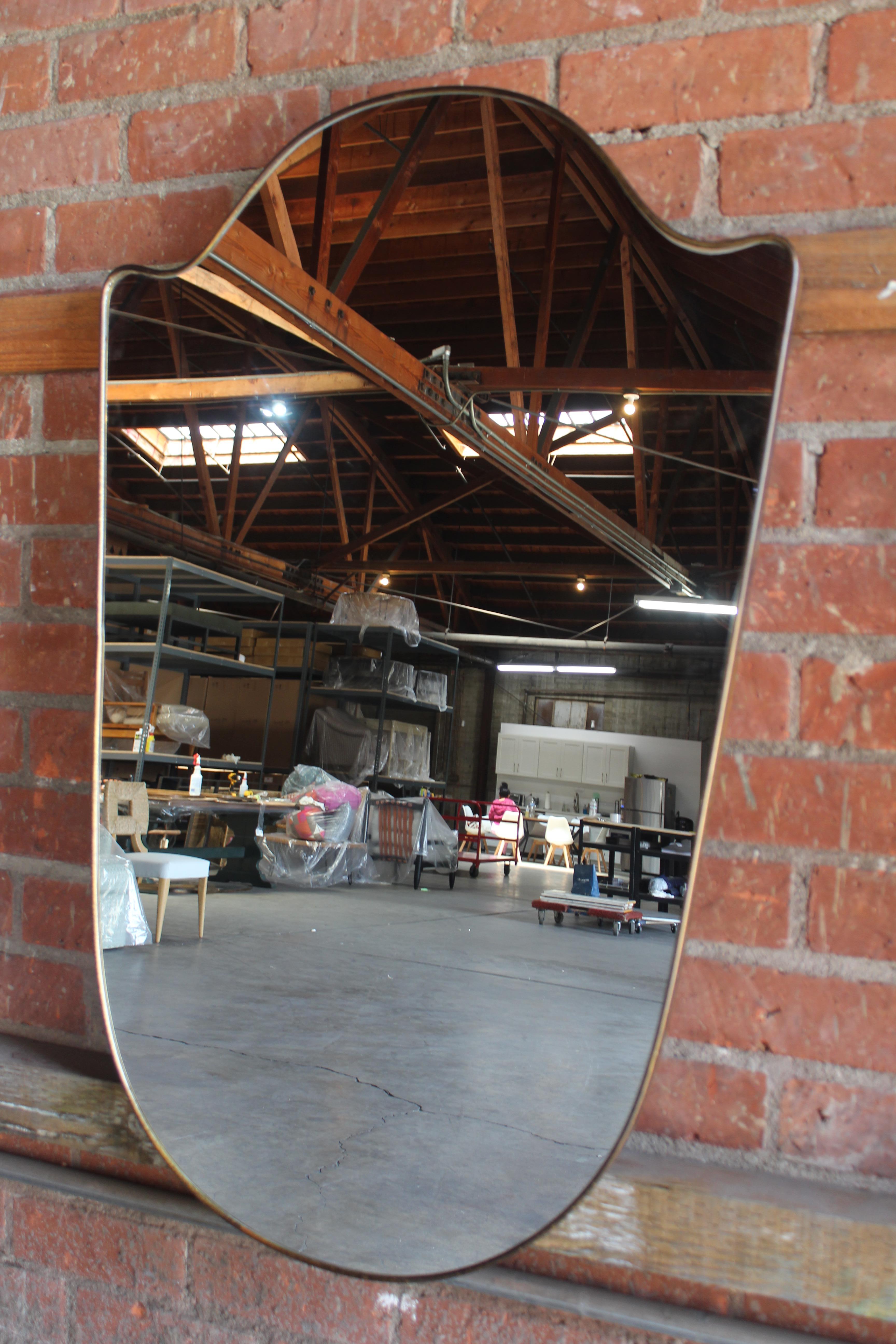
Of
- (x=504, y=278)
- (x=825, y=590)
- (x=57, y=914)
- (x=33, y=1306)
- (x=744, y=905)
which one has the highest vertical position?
(x=504, y=278)

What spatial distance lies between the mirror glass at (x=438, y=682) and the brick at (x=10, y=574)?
1.24 feet

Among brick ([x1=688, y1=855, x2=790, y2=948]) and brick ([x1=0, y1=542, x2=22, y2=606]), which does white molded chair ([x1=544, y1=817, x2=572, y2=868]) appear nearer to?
brick ([x1=688, y1=855, x2=790, y2=948])

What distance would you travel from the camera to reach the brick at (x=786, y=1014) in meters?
0.94

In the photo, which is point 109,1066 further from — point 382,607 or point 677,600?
point 677,600

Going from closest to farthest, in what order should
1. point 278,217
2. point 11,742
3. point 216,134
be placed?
1. point 278,217
2. point 216,134
3. point 11,742

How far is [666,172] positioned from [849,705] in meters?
0.62

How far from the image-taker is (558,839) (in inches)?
33.7

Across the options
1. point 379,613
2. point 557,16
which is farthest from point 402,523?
point 557,16

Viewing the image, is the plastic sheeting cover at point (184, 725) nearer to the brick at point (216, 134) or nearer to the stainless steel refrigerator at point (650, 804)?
the stainless steel refrigerator at point (650, 804)

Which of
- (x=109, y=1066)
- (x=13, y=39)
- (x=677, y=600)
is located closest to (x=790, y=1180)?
(x=677, y=600)

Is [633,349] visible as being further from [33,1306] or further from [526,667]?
[33,1306]

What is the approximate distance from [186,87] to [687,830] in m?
1.17

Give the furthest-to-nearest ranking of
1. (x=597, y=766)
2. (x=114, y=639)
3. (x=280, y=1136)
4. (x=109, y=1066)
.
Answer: (x=109, y=1066) < (x=114, y=639) < (x=280, y=1136) < (x=597, y=766)

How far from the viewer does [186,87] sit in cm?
124
